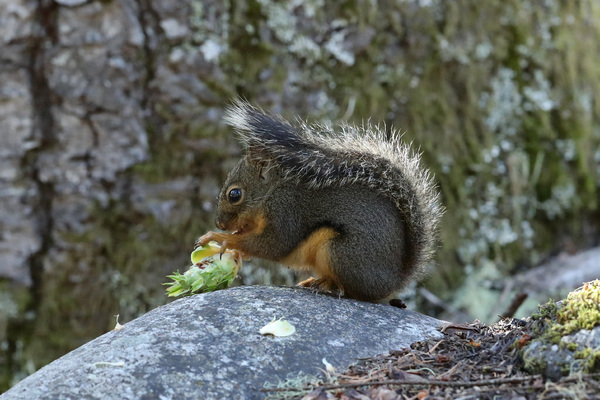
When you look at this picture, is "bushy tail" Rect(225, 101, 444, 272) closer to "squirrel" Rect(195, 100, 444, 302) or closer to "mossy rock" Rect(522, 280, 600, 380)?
"squirrel" Rect(195, 100, 444, 302)

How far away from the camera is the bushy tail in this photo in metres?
3.06

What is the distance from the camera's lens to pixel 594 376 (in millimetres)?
1834

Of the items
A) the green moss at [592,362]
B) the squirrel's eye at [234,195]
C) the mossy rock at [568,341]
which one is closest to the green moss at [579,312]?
the mossy rock at [568,341]

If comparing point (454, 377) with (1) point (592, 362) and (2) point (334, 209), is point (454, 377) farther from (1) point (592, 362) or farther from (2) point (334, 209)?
(2) point (334, 209)

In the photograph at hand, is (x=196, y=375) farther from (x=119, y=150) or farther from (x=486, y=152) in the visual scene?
(x=486, y=152)

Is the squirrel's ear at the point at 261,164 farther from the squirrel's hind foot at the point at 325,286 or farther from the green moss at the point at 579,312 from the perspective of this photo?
the green moss at the point at 579,312

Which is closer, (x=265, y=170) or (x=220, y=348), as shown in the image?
(x=220, y=348)

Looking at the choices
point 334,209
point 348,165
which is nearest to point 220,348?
point 334,209

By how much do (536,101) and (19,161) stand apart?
3986 mm

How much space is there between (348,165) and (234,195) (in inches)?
24.0

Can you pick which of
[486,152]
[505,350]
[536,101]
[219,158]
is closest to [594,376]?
[505,350]

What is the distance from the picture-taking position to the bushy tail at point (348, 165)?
306cm

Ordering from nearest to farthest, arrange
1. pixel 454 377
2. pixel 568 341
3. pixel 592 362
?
pixel 592 362
pixel 568 341
pixel 454 377

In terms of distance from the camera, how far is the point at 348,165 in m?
3.06
